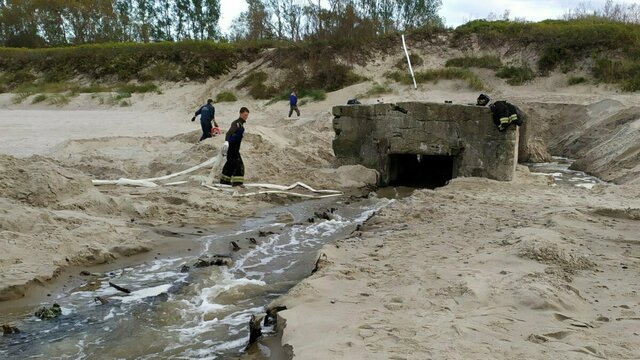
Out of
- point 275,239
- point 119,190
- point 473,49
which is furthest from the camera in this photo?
point 473,49

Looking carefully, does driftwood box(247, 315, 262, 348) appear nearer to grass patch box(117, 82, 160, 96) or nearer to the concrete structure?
the concrete structure

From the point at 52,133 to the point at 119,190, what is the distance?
10.4 m

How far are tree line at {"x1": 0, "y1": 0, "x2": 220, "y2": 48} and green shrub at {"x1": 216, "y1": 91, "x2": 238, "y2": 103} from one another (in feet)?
66.2

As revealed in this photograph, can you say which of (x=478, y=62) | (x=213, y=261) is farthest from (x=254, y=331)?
(x=478, y=62)

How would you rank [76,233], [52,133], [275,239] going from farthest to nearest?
[52,133]
[275,239]
[76,233]

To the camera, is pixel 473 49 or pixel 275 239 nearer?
pixel 275 239

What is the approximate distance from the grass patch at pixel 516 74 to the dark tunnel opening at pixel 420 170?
13371 mm

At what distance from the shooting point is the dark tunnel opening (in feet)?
41.9

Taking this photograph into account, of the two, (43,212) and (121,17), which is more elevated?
(121,17)

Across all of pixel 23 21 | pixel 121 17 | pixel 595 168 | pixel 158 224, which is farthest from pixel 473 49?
pixel 23 21

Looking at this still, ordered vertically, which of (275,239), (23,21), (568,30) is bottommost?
(275,239)

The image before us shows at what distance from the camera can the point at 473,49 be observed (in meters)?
28.7

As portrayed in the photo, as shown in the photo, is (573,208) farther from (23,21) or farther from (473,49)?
(23,21)

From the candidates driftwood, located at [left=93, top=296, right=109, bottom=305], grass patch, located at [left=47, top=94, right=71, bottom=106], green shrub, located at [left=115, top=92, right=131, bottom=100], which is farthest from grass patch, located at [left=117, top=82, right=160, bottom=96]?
driftwood, located at [left=93, top=296, right=109, bottom=305]
